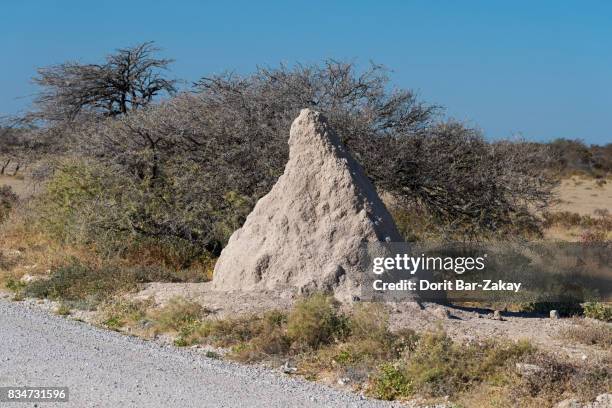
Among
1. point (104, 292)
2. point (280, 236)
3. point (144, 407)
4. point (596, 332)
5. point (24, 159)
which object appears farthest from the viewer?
point (24, 159)

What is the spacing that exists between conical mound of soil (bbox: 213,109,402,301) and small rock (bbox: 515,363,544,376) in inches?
107

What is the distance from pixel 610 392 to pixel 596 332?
2065 mm

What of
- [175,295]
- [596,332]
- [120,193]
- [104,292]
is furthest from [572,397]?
[120,193]

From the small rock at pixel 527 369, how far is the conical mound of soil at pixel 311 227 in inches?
107

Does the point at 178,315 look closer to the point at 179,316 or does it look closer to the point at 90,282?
the point at 179,316

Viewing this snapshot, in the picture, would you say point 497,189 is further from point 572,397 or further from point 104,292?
point 572,397

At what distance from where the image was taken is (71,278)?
1176 cm

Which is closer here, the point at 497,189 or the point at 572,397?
the point at 572,397

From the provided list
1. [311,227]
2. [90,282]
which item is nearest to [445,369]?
[311,227]

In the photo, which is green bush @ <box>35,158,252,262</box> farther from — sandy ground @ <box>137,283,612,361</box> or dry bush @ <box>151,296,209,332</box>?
dry bush @ <box>151,296,209,332</box>

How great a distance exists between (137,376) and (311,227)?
11.5 feet

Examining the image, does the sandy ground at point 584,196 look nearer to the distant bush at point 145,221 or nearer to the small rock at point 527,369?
the distant bush at point 145,221

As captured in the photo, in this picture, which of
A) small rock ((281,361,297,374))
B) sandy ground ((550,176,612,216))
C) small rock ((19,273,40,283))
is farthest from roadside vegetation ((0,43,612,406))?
sandy ground ((550,176,612,216))

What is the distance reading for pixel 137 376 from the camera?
7.05 meters
